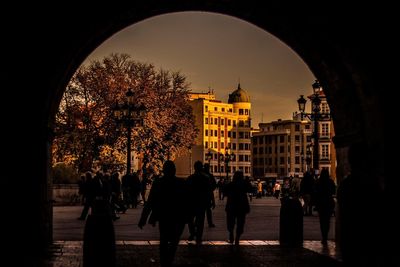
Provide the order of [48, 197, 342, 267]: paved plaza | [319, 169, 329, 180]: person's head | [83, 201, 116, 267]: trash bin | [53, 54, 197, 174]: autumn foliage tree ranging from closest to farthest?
[83, 201, 116, 267]: trash bin → [48, 197, 342, 267]: paved plaza → [319, 169, 329, 180]: person's head → [53, 54, 197, 174]: autumn foliage tree

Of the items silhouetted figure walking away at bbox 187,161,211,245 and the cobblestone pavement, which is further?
silhouetted figure walking away at bbox 187,161,211,245

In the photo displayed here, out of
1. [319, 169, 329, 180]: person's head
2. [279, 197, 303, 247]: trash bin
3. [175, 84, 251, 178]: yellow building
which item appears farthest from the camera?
[175, 84, 251, 178]: yellow building

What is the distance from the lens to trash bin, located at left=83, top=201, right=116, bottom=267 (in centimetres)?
1193

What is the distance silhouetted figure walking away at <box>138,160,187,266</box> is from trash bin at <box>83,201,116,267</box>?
0.90 meters

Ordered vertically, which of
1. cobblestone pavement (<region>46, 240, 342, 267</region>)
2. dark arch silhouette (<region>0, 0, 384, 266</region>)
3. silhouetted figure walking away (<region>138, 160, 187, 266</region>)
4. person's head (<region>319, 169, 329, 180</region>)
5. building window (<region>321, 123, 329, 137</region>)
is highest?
building window (<region>321, 123, 329, 137</region>)

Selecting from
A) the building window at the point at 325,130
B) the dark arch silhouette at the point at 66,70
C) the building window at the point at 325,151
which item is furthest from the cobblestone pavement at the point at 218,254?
the building window at the point at 325,151

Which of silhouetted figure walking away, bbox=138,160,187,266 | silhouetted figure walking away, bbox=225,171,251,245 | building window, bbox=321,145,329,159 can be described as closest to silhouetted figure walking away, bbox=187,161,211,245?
silhouetted figure walking away, bbox=225,171,251,245

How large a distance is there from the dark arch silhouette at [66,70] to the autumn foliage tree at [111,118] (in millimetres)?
40567

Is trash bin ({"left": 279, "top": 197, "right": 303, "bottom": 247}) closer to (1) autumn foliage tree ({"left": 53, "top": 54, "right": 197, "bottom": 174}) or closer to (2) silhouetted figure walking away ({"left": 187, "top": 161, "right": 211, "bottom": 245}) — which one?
(2) silhouetted figure walking away ({"left": 187, "top": 161, "right": 211, "bottom": 245})

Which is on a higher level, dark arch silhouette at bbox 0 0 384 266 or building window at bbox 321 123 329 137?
building window at bbox 321 123 329 137

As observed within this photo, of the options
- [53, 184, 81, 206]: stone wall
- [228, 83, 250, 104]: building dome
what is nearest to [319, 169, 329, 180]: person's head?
[53, 184, 81, 206]: stone wall

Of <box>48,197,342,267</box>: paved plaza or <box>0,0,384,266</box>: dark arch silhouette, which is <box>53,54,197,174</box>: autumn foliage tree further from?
<box>0,0,384,266</box>: dark arch silhouette

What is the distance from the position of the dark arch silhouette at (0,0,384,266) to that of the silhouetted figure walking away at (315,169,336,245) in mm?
914

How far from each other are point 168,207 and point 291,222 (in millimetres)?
6613
